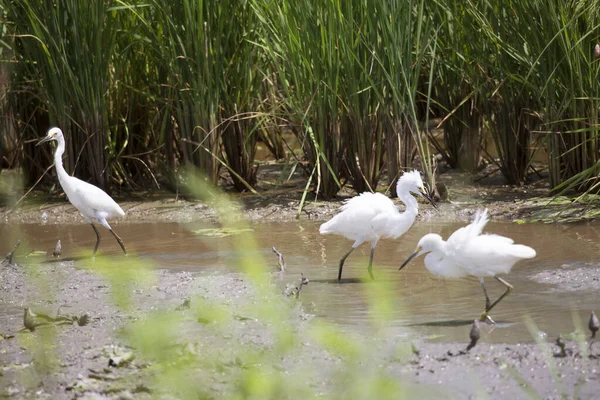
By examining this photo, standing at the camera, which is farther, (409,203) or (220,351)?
(409,203)

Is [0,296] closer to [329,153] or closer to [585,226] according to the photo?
[329,153]

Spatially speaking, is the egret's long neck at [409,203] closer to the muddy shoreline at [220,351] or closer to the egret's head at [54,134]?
the muddy shoreline at [220,351]

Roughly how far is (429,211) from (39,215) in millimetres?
3806

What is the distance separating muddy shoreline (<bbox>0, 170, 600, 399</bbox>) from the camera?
12.8ft

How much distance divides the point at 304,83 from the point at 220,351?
4204 mm

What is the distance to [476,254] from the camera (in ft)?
15.9

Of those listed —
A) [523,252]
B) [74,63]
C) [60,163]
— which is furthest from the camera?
[74,63]

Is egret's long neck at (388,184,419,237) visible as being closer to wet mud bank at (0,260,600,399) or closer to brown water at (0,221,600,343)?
brown water at (0,221,600,343)

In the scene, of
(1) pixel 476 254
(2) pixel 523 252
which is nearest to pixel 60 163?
(1) pixel 476 254

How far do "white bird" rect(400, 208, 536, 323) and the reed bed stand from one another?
2.70 meters

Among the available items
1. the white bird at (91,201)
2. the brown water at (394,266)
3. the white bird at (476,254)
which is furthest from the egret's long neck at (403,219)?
the white bird at (91,201)

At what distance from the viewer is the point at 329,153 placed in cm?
860

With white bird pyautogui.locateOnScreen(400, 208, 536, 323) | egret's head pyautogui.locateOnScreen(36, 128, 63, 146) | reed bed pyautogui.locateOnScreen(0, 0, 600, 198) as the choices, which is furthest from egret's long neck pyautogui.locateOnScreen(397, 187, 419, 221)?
egret's head pyautogui.locateOnScreen(36, 128, 63, 146)

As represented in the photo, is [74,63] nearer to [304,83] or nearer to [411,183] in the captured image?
[304,83]
